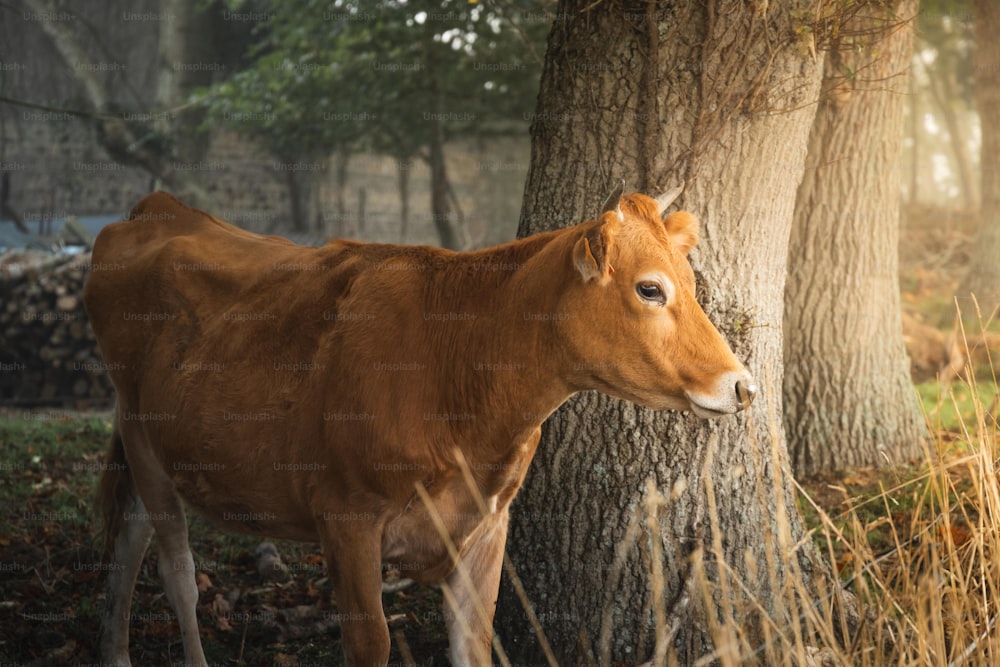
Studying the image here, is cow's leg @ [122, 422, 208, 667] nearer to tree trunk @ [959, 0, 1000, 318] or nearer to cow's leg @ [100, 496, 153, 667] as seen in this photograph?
cow's leg @ [100, 496, 153, 667]

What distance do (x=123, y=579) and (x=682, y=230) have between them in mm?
3142

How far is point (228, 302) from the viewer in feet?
14.8

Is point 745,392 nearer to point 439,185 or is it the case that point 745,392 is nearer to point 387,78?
point 387,78

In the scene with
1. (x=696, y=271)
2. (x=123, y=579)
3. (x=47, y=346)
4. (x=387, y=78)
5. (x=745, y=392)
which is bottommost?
(x=123, y=579)

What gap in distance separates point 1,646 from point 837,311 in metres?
5.54

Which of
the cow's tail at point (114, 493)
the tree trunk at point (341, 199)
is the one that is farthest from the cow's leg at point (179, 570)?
the tree trunk at point (341, 199)

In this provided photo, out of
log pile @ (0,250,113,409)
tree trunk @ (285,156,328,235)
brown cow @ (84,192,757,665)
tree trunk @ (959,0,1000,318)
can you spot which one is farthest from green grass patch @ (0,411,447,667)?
tree trunk @ (285,156,328,235)

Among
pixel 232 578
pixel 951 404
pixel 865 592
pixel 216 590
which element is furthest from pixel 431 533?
pixel 951 404

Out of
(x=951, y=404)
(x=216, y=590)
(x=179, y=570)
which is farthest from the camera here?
(x=951, y=404)

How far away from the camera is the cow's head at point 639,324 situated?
3332mm

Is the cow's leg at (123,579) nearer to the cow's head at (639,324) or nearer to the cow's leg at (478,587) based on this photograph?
the cow's leg at (478,587)

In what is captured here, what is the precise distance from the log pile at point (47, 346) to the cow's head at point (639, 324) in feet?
27.2

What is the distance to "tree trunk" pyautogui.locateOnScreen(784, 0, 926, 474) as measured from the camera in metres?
6.95

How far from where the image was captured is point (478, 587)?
3.99 m
